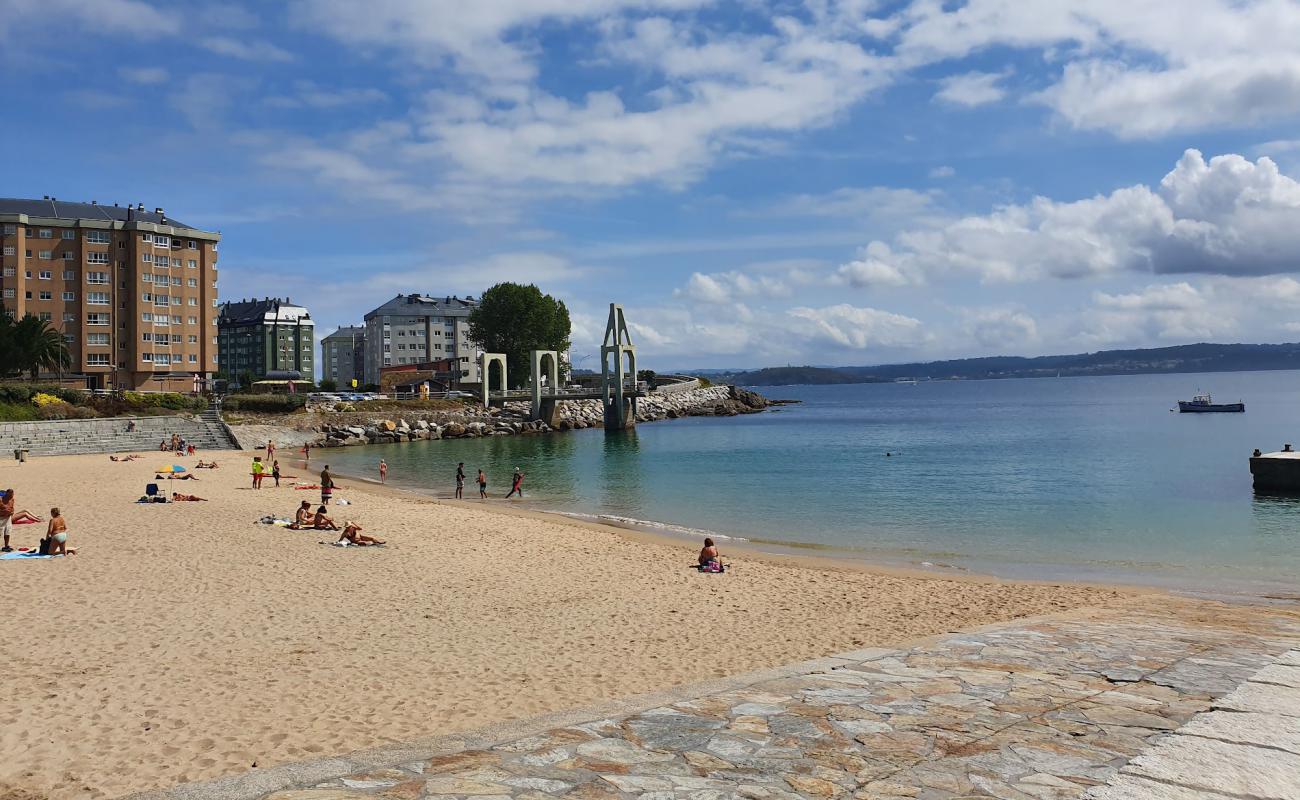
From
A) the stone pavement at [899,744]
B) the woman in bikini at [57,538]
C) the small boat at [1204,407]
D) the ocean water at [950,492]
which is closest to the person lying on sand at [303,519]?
the woman in bikini at [57,538]

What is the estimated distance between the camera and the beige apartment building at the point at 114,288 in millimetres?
81375

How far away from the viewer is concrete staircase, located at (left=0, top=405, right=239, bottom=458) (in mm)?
50531

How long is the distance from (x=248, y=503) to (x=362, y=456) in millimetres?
32196

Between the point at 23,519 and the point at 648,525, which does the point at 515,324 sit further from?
the point at 23,519

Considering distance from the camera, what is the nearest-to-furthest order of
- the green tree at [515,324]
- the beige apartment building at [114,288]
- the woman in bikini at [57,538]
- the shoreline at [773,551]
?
the woman in bikini at [57,538]
the shoreline at [773,551]
the beige apartment building at [114,288]
the green tree at [515,324]

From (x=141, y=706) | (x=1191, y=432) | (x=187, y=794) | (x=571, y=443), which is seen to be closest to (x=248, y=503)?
(x=141, y=706)

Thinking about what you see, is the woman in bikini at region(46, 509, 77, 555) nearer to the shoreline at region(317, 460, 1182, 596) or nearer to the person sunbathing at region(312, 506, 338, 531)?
the person sunbathing at region(312, 506, 338, 531)

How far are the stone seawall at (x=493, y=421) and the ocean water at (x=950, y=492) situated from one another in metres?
4.07

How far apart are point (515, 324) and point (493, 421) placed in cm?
2934

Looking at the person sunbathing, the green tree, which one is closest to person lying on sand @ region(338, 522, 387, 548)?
the person sunbathing

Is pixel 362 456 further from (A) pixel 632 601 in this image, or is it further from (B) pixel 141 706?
(B) pixel 141 706

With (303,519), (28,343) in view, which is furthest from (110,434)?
(303,519)

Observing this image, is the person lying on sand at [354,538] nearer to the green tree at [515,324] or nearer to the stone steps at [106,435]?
the stone steps at [106,435]

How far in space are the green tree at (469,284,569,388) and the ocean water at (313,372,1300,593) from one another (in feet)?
106
